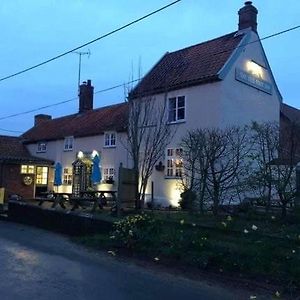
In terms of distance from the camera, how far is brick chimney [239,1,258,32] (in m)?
25.8

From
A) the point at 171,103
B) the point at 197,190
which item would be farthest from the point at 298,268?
→ the point at 171,103

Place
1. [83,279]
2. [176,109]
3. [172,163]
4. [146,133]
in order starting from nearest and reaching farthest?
[83,279], [146,133], [172,163], [176,109]

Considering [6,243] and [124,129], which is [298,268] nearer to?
[6,243]

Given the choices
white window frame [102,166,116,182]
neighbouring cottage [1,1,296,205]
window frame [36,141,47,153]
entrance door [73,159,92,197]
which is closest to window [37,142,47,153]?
window frame [36,141,47,153]

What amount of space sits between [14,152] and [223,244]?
1175 inches

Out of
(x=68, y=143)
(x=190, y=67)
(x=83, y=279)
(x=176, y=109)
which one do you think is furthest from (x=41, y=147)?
(x=83, y=279)

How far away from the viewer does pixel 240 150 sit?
1689cm

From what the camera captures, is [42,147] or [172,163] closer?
[172,163]

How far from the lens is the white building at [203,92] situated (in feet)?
77.6

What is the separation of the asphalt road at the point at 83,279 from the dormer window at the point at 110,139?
56.2 feet

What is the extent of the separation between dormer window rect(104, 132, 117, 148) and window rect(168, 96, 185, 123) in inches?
202

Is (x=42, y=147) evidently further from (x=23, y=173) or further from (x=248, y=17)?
(x=248, y=17)

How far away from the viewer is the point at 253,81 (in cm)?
2583

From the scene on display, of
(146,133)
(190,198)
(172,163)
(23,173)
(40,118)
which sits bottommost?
(190,198)
